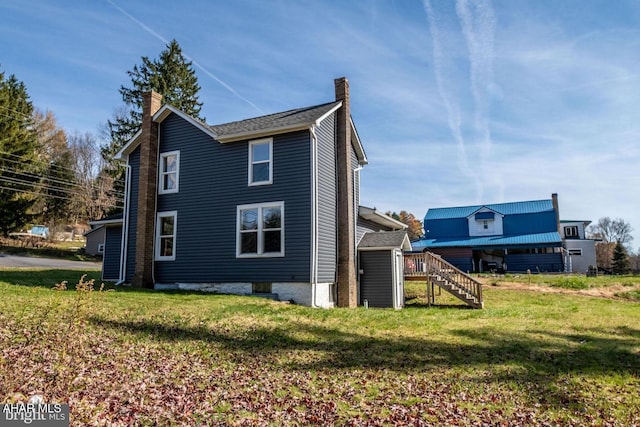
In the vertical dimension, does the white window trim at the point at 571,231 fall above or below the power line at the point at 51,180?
below

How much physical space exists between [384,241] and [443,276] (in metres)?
2.92

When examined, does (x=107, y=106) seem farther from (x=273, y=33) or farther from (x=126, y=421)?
(x=126, y=421)

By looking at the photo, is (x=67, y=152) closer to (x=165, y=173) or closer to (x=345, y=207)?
(x=165, y=173)

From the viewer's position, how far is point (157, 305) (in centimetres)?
1072

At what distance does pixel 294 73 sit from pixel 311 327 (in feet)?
29.9

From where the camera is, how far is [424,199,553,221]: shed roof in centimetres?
3853

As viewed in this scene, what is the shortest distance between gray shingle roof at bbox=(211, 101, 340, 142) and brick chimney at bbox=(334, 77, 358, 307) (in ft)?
2.27

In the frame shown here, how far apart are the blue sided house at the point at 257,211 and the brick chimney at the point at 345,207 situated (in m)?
0.04

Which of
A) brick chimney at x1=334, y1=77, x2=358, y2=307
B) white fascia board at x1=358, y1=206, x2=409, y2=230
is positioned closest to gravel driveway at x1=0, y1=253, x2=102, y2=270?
brick chimney at x1=334, y1=77, x2=358, y2=307

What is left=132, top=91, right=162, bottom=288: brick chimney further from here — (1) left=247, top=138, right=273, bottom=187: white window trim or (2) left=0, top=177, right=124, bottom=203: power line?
(2) left=0, top=177, right=124, bottom=203: power line

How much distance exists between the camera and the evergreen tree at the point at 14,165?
3519cm

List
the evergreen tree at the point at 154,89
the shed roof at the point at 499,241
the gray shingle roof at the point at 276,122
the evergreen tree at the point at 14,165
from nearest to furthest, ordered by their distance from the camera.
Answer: the gray shingle roof at the point at 276,122, the shed roof at the point at 499,241, the evergreen tree at the point at 14,165, the evergreen tree at the point at 154,89

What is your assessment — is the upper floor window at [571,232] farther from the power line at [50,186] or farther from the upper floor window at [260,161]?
the power line at [50,186]

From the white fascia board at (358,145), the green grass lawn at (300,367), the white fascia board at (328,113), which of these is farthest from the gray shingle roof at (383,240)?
the green grass lawn at (300,367)
